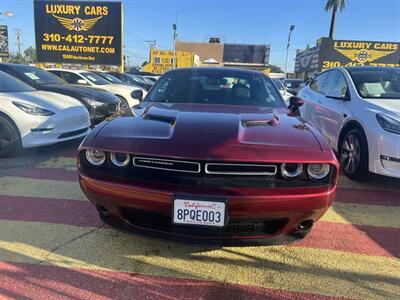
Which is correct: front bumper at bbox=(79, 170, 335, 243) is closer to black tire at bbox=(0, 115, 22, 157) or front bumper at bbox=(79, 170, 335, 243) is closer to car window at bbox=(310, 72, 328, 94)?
black tire at bbox=(0, 115, 22, 157)

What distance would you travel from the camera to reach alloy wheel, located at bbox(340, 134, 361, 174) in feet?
15.5

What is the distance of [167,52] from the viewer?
4319 centimetres

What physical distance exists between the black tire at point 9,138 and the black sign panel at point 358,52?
37167mm

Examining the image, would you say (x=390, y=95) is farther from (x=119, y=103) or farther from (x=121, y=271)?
(x=119, y=103)

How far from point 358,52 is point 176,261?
135 feet

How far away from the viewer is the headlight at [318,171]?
2.60m

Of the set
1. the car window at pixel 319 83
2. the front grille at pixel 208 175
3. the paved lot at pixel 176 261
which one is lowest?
the paved lot at pixel 176 261

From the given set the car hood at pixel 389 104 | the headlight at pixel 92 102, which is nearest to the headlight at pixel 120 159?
Result: the car hood at pixel 389 104

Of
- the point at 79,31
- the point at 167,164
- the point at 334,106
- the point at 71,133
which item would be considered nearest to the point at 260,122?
the point at 167,164

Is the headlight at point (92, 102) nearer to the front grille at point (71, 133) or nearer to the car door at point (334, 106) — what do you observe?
the front grille at point (71, 133)

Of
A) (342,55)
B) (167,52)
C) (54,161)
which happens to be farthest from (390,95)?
(167,52)

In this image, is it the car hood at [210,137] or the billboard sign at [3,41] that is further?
the billboard sign at [3,41]

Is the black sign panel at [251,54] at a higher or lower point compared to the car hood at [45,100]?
higher

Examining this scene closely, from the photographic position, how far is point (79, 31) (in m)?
15.3
